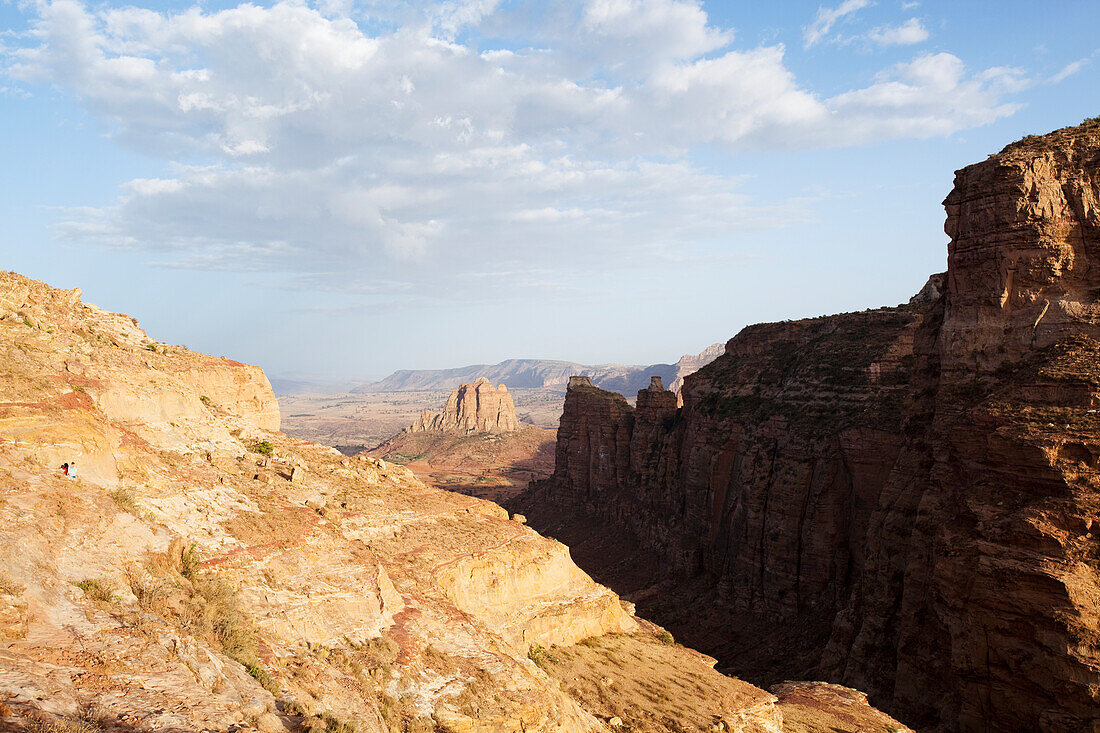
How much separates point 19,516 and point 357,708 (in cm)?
757

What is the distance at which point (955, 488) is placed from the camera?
1036 inches

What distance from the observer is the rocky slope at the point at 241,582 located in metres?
9.92

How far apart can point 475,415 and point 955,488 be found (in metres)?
150

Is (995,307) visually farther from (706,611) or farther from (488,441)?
(488,441)

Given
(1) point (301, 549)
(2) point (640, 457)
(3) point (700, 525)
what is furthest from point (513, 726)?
(2) point (640, 457)

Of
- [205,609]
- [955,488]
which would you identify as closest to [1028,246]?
[955,488]

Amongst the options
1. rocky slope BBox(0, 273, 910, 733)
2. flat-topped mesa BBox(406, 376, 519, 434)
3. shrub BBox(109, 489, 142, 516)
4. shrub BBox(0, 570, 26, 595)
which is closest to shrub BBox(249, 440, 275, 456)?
rocky slope BBox(0, 273, 910, 733)

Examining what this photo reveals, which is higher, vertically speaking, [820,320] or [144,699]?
[820,320]

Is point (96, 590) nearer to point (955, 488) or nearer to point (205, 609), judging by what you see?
point (205, 609)

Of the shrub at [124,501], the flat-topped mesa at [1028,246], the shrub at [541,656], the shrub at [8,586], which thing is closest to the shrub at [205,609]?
the shrub at [124,501]

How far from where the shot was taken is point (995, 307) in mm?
26844

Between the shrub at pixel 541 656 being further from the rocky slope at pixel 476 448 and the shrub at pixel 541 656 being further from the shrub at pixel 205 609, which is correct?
the rocky slope at pixel 476 448

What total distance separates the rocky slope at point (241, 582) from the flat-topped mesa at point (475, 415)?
140115 mm

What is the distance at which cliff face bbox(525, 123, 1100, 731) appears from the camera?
21516 millimetres
